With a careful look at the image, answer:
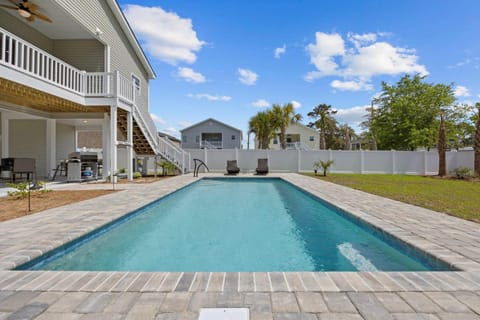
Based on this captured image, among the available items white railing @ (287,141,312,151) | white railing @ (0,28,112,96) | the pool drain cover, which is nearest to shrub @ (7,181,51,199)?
white railing @ (0,28,112,96)

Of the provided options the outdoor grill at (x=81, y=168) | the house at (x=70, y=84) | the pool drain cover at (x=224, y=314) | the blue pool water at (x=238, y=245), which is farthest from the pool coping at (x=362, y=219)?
the outdoor grill at (x=81, y=168)

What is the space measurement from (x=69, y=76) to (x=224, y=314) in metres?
9.66

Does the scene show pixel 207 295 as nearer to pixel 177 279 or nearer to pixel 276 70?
pixel 177 279

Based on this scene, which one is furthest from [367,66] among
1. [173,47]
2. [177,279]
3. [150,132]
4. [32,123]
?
[177,279]

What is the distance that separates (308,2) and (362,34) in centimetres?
500

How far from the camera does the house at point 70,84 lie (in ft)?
25.4

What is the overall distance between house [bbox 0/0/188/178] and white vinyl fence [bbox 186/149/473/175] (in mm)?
5366

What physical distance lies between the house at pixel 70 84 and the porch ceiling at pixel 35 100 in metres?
0.03

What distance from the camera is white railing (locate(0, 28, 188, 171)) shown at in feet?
21.6

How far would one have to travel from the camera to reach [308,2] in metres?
11.8

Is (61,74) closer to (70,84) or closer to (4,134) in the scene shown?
(70,84)

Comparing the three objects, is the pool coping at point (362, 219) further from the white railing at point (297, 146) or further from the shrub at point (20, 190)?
the white railing at point (297, 146)

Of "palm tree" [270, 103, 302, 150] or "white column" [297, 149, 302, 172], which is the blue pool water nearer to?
"white column" [297, 149, 302, 172]

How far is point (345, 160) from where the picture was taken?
17750 millimetres
